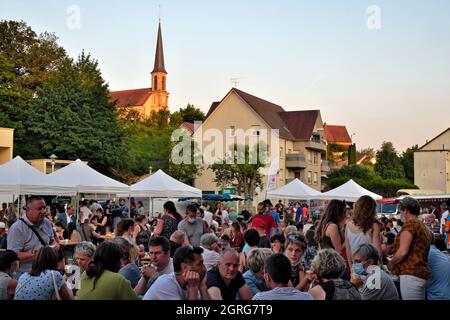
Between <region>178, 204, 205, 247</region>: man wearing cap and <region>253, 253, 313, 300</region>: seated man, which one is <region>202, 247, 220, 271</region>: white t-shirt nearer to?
<region>178, 204, 205, 247</region>: man wearing cap

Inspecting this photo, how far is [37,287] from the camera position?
464 centimetres

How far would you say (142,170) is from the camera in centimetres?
5441

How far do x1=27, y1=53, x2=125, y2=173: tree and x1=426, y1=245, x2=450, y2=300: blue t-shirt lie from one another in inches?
1497

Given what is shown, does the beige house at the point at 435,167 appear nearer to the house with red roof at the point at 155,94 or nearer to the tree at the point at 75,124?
the tree at the point at 75,124

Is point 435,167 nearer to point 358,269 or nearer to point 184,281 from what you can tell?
point 358,269

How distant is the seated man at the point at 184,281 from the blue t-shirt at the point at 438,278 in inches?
96.8

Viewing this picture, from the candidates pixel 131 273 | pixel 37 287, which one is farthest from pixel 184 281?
pixel 131 273

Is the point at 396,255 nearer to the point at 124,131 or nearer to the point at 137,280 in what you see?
the point at 137,280

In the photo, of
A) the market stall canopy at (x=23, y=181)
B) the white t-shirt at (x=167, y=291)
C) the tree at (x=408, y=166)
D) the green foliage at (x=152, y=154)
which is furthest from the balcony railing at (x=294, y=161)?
the white t-shirt at (x=167, y=291)

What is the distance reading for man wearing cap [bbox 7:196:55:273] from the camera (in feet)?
20.3

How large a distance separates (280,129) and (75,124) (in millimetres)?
23599

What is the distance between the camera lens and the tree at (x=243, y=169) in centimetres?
4475

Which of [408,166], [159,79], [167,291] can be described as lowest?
[167,291]
